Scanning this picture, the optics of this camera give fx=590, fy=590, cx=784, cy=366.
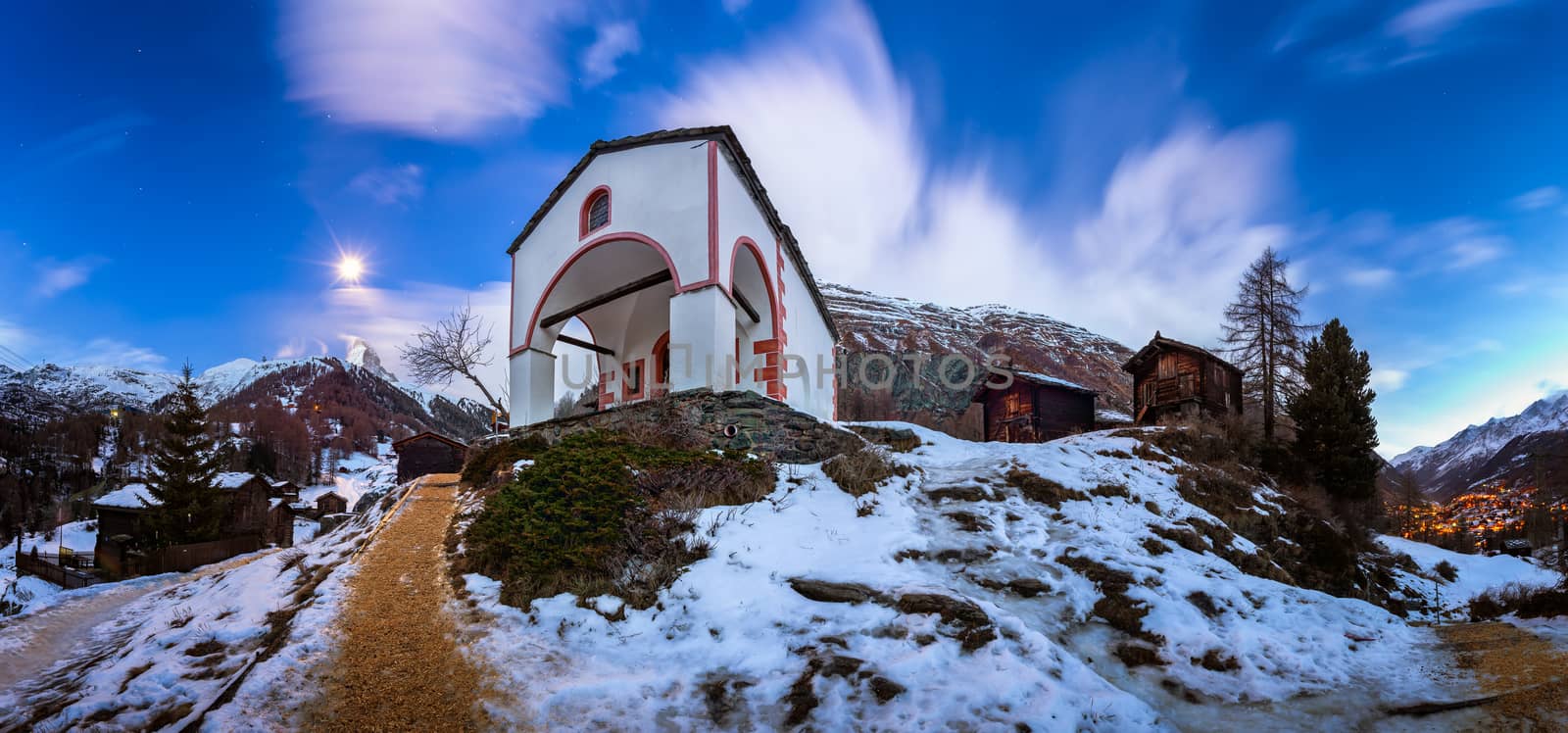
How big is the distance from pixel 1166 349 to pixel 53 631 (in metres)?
30.0

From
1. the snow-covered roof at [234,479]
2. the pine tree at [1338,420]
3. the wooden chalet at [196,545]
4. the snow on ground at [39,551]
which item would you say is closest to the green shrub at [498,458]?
the snow on ground at [39,551]

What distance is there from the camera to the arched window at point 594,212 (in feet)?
40.9

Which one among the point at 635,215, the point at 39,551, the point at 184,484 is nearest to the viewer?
the point at 635,215

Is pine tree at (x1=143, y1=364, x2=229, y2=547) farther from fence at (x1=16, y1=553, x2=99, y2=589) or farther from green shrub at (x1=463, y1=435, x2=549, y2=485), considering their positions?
green shrub at (x1=463, y1=435, x2=549, y2=485)

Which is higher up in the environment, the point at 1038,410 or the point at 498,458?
the point at 1038,410

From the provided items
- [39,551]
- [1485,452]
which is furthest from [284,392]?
[1485,452]

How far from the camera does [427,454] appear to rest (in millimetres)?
32531

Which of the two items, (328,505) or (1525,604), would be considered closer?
(1525,604)

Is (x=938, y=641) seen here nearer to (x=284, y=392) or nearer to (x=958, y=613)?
(x=958, y=613)

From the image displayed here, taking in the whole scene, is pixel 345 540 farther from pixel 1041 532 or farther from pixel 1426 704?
pixel 1426 704

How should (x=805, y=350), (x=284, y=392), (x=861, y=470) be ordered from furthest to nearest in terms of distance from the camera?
(x=284, y=392)
(x=805, y=350)
(x=861, y=470)

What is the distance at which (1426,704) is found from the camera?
365 centimetres

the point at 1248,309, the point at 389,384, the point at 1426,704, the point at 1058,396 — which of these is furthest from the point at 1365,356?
the point at 389,384

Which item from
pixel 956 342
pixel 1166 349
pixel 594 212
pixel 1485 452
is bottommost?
pixel 1485 452
